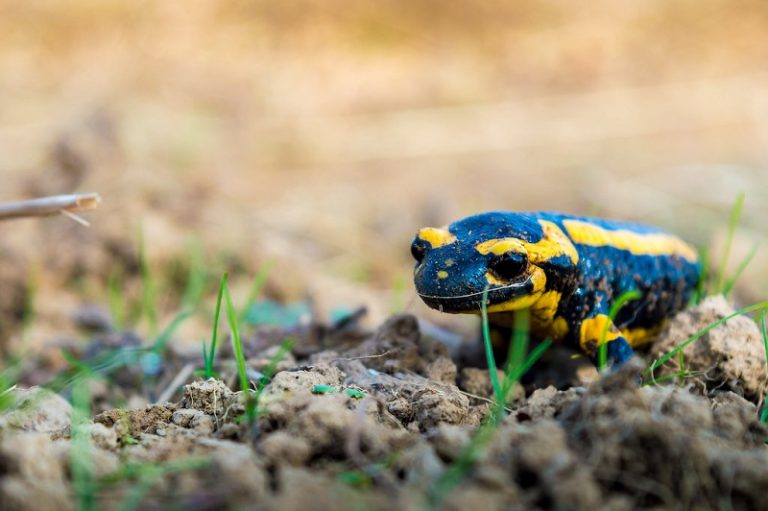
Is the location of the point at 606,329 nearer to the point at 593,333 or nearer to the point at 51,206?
the point at 593,333

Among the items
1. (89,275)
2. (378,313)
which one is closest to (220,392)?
(378,313)

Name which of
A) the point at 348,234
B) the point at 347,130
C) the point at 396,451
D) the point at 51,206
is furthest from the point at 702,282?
the point at 347,130

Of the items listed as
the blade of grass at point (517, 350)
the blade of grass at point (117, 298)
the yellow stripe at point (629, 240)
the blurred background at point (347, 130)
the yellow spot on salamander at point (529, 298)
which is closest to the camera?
the blade of grass at point (517, 350)

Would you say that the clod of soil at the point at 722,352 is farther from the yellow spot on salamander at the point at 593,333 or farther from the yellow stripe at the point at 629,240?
the yellow stripe at the point at 629,240

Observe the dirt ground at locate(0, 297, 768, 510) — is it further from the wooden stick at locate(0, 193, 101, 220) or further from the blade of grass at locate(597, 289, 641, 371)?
the wooden stick at locate(0, 193, 101, 220)

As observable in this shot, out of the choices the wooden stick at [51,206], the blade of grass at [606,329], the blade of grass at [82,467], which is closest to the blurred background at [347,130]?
the blade of grass at [606,329]

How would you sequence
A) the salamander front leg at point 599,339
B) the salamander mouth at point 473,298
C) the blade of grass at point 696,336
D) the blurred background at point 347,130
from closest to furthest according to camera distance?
the blade of grass at point 696,336, the salamander mouth at point 473,298, the salamander front leg at point 599,339, the blurred background at point 347,130
